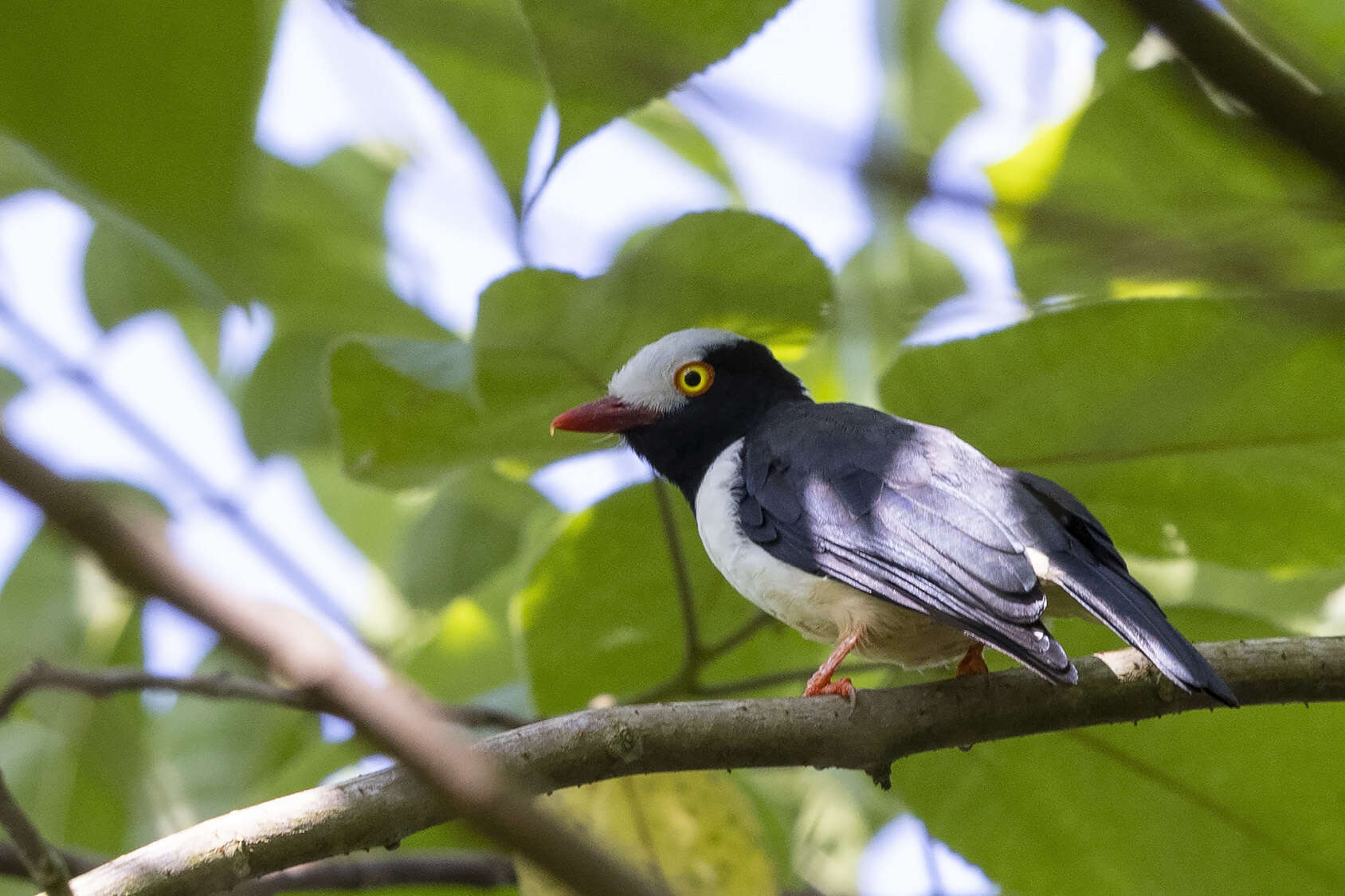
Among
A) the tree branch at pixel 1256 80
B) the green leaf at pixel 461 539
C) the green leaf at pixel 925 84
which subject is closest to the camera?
the tree branch at pixel 1256 80

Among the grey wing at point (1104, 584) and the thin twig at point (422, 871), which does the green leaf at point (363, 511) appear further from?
the grey wing at point (1104, 584)

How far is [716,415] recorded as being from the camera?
11.5 ft

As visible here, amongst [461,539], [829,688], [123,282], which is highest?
[123,282]

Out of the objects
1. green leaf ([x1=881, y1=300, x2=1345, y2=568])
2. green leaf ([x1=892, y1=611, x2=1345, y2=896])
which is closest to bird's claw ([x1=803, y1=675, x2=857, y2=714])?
green leaf ([x1=892, y1=611, x2=1345, y2=896])

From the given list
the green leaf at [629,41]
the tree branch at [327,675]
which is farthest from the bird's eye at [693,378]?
the tree branch at [327,675]

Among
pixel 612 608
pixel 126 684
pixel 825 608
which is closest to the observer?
pixel 126 684

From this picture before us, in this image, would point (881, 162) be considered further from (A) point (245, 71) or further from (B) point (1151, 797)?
(B) point (1151, 797)

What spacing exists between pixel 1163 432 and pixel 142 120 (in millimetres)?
2093

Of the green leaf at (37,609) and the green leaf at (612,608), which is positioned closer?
the green leaf at (612,608)

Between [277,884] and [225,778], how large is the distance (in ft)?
2.58

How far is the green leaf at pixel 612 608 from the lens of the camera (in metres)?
3.00

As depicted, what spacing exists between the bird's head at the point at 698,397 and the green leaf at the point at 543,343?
0.26 m

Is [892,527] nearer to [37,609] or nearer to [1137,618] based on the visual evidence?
[1137,618]

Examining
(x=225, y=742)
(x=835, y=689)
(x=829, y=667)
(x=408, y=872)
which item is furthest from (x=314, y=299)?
(x=835, y=689)
